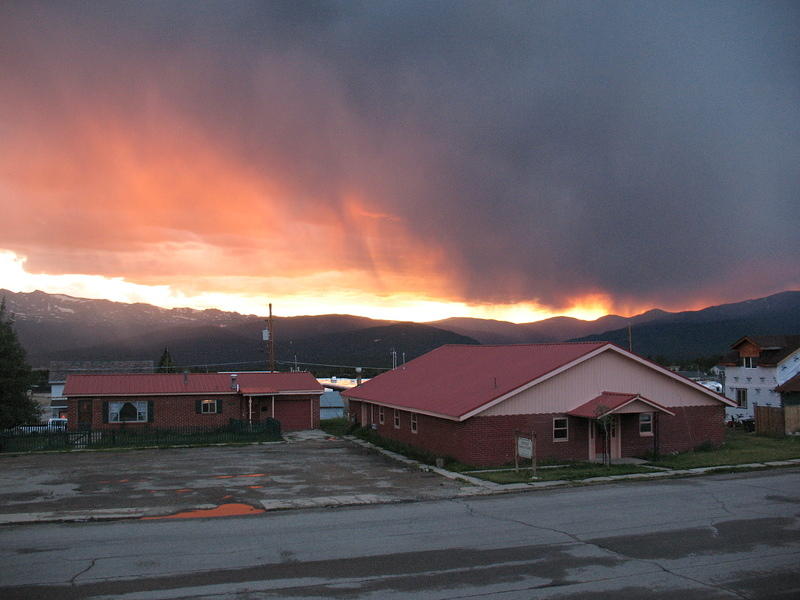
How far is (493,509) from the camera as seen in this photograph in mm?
20391

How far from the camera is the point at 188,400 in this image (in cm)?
4847

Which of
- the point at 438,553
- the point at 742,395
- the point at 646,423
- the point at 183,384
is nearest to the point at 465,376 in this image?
the point at 646,423

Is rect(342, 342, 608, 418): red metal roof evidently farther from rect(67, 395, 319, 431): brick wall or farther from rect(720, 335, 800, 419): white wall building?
rect(720, 335, 800, 419): white wall building

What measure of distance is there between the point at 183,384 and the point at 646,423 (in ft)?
105

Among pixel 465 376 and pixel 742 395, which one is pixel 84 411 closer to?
pixel 465 376

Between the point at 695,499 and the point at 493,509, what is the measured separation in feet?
21.2

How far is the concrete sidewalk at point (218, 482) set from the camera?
21312 millimetres

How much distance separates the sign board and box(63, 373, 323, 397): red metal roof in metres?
25.3

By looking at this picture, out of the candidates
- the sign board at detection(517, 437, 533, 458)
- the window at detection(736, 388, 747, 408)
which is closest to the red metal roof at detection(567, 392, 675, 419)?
the sign board at detection(517, 437, 533, 458)

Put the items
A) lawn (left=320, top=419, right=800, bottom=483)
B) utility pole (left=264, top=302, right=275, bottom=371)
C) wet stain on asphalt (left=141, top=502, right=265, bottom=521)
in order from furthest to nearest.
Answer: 1. utility pole (left=264, top=302, right=275, bottom=371)
2. lawn (left=320, top=419, right=800, bottom=483)
3. wet stain on asphalt (left=141, top=502, right=265, bottom=521)

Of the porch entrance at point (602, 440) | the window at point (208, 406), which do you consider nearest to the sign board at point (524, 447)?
the porch entrance at point (602, 440)

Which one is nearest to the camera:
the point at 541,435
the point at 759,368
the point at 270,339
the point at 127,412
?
the point at 541,435

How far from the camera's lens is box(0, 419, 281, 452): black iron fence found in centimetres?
3875

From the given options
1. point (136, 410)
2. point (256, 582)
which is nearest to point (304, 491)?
point (256, 582)
